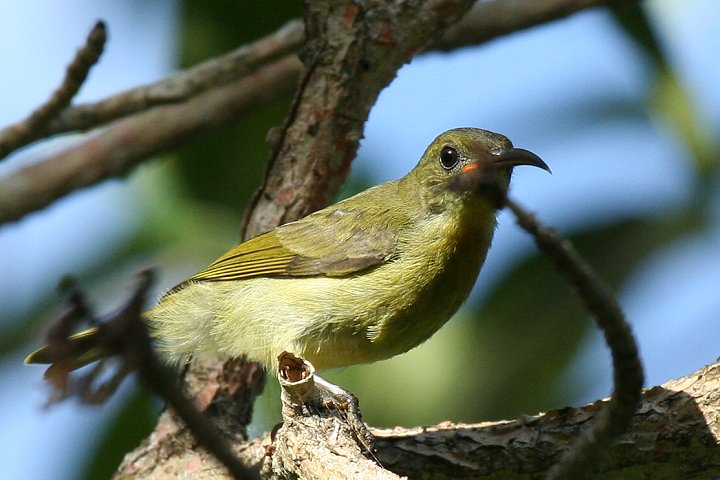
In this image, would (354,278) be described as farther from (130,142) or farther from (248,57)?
(130,142)

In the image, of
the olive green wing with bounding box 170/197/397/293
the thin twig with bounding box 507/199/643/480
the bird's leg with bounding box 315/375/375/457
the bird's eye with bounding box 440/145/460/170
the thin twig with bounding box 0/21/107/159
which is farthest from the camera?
the bird's eye with bounding box 440/145/460/170

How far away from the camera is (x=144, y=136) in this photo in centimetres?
→ 598

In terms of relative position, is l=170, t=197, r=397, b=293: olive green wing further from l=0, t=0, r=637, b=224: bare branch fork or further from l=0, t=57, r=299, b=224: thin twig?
l=0, t=57, r=299, b=224: thin twig

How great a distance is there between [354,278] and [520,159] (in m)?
0.95

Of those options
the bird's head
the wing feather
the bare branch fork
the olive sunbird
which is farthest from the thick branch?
the bare branch fork

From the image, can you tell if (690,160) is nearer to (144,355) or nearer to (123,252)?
(123,252)

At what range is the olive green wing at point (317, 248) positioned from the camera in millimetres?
4367

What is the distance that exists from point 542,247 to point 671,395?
81.9 inches

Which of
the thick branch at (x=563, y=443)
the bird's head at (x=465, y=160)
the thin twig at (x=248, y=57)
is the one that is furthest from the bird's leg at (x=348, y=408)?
the thin twig at (x=248, y=57)

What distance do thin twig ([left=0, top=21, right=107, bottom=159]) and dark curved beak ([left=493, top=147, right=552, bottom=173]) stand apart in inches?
71.4

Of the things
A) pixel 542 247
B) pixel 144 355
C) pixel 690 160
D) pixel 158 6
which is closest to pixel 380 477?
pixel 542 247

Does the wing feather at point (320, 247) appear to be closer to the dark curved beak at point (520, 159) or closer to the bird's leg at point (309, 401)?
the dark curved beak at point (520, 159)

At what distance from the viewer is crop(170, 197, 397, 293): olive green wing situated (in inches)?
172

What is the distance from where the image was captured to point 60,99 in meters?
4.62
